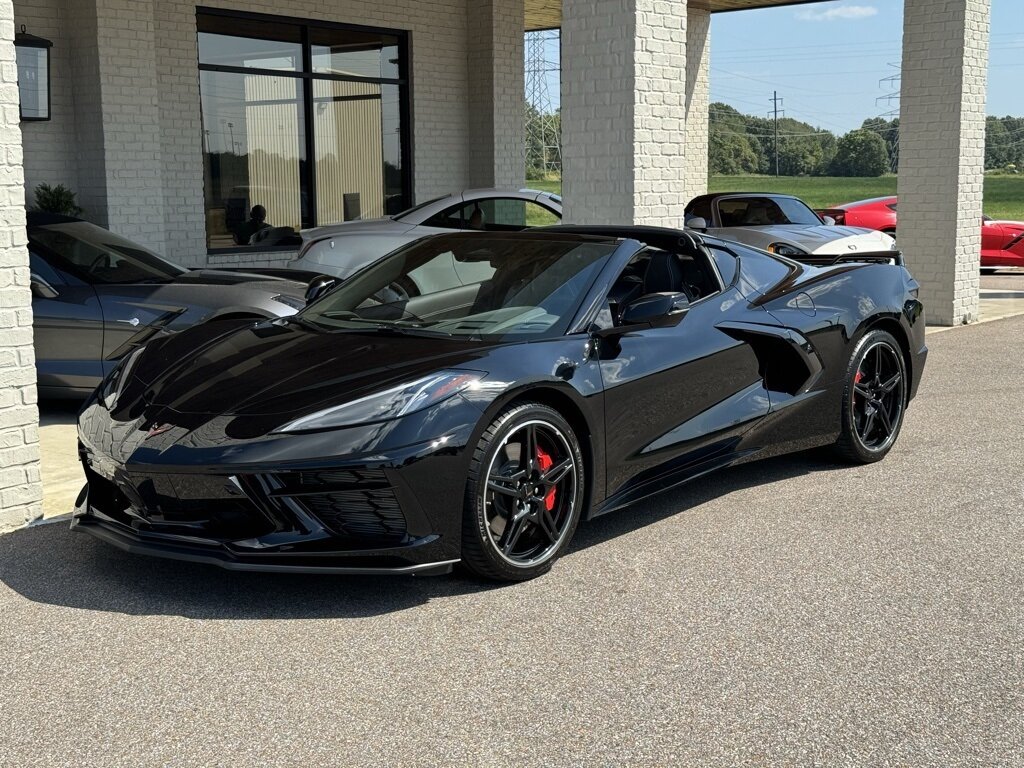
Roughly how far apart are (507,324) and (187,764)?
7.93 ft

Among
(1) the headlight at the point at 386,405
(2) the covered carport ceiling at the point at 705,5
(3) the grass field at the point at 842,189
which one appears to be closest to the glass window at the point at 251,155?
(2) the covered carport ceiling at the point at 705,5

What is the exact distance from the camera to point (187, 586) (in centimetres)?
471

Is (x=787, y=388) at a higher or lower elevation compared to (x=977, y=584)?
higher

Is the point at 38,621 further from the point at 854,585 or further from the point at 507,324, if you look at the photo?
the point at 854,585

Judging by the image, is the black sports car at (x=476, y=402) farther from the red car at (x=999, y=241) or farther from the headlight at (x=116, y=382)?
the red car at (x=999, y=241)

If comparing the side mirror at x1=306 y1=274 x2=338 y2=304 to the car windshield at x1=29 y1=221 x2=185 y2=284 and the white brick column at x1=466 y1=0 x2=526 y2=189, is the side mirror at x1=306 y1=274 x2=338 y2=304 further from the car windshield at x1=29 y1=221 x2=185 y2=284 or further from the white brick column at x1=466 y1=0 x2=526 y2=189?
the white brick column at x1=466 y1=0 x2=526 y2=189

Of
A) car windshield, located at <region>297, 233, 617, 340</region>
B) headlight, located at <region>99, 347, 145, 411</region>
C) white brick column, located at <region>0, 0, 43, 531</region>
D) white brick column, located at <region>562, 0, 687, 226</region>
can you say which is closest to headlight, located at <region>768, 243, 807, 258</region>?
white brick column, located at <region>562, 0, 687, 226</region>

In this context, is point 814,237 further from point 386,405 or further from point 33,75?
point 386,405

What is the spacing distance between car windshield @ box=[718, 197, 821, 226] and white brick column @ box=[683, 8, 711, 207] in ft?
24.5

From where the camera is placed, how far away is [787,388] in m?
6.16

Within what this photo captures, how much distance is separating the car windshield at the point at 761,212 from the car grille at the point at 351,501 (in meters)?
10.5

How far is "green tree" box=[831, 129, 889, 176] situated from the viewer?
93.4 m

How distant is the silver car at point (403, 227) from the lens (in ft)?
38.6

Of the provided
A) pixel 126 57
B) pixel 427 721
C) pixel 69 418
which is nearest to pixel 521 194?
pixel 126 57
